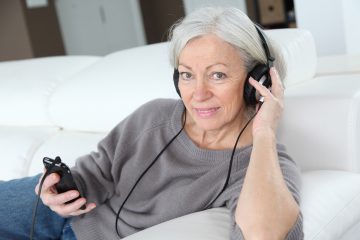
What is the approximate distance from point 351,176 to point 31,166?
1.14 meters

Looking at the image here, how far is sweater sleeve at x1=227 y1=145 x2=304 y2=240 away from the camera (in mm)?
999

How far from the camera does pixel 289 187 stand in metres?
1.09

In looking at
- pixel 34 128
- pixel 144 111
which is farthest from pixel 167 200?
pixel 34 128

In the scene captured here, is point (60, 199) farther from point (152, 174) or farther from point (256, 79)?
point (256, 79)

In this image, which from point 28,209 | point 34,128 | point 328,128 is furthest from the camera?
point 34,128

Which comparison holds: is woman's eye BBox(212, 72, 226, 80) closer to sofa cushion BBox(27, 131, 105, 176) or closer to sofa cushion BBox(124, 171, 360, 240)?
sofa cushion BBox(124, 171, 360, 240)

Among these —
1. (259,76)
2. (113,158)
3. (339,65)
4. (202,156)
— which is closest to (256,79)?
(259,76)

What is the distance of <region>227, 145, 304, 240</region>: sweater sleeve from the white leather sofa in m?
0.03

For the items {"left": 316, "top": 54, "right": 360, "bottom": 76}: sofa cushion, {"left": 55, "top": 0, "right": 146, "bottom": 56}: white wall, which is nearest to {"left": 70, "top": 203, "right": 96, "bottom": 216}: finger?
{"left": 316, "top": 54, "right": 360, "bottom": 76}: sofa cushion

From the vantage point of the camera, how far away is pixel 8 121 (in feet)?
7.09

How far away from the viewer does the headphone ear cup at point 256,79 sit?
117 cm

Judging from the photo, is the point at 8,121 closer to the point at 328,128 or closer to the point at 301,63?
the point at 301,63

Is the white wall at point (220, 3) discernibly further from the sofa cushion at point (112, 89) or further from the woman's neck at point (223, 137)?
the woman's neck at point (223, 137)

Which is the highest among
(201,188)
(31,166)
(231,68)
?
(231,68)
